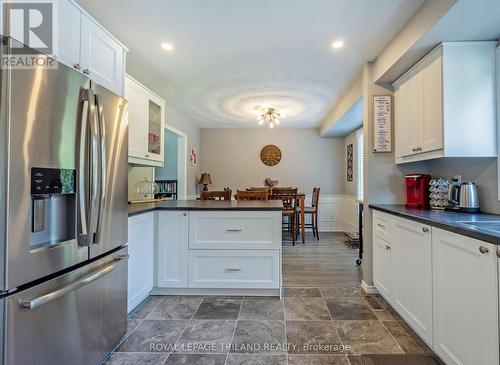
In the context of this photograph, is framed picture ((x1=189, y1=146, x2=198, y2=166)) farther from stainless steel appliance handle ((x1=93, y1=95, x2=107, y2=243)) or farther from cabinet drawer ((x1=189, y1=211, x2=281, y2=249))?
stainless steel appliance handle ((x1=93, y1=95, x2=107, y2=243))

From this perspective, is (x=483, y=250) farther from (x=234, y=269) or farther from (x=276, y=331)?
(x=234, y=269)

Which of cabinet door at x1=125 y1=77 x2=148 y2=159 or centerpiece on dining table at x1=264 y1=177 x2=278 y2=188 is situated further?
centerpiece on dining table at x1=264 y1=177 x2=278 y2=188

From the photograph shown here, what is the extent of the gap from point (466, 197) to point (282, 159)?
4.39 meters

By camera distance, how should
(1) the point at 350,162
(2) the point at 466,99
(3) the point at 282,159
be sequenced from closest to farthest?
(2) the point at 466,99, (1) the point at 350,162, (3) the point at 282,159

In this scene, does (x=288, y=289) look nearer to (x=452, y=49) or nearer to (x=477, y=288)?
(x=477, y=288)

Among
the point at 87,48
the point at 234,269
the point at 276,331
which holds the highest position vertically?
the point at 87,48

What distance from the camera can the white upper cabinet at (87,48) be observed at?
4.60 feet

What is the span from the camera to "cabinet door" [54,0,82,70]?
138 centimetres

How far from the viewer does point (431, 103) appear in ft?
6.68

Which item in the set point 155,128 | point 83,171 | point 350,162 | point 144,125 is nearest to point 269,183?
point 350,162

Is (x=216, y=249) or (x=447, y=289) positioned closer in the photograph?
(x=447, y=289)

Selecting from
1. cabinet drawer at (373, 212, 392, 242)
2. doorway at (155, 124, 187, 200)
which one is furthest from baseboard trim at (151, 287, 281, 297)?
doorway at (155, 124, 187, 200)

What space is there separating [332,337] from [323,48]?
2.48 m

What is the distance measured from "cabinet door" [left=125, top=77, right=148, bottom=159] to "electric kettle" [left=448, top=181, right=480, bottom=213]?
2.76 metres
